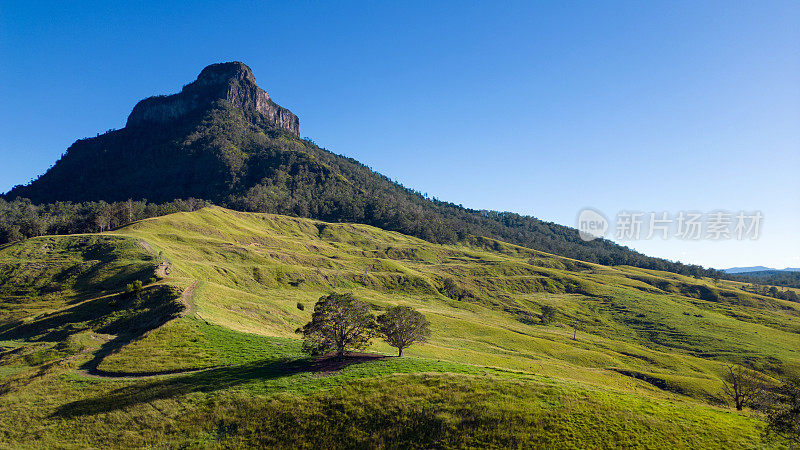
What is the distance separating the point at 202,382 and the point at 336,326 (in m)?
14.7

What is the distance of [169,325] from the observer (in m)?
48.6

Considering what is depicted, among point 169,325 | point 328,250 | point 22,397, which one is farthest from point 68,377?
point 328,250

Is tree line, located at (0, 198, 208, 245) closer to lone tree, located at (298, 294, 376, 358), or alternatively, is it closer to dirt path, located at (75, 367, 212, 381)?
dirt path, located at (75, 367, 212, 381)

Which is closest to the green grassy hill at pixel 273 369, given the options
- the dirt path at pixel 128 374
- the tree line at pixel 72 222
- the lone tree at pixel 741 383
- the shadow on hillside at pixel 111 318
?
the dirt path at pixel 128 374

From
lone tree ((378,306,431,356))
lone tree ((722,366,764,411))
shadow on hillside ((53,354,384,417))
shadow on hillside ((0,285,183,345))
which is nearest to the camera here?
shadow on hillside ((53,354,384,417))

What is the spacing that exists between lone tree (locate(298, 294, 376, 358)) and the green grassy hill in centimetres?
347

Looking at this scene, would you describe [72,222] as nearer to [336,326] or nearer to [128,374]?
[128,374]

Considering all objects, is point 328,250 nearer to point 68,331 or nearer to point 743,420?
point 68,331

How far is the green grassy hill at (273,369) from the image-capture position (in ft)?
89.4

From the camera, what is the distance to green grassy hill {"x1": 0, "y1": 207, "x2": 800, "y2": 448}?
89.4 ft

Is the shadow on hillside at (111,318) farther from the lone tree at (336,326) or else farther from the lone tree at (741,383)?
the lone tree at (741,383)

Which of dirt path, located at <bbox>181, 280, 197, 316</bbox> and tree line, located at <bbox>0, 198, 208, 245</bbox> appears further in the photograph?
tree line, located at <bbox>0, 198, 208, 245</bbox>

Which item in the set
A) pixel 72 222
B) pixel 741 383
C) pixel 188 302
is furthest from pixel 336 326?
pixel 72 222

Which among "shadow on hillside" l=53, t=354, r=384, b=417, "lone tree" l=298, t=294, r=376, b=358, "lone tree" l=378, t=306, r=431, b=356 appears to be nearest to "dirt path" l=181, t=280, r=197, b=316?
"shadow on hillside" l=53, t=354, r=384, b=417
